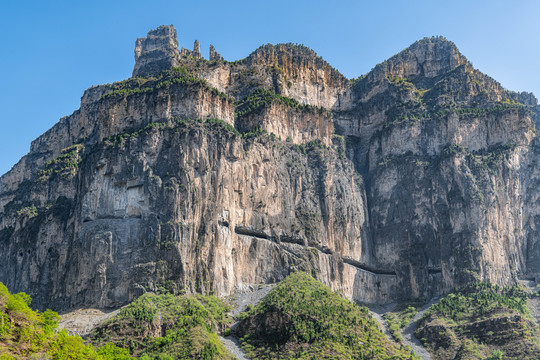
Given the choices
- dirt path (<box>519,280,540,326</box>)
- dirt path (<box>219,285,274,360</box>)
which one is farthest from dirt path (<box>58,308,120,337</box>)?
dirt path (<box>519,280,540,326</box>)

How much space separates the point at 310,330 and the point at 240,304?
14270 mm

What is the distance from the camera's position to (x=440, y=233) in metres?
138

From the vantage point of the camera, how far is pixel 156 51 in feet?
529

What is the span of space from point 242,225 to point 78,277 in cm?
2720

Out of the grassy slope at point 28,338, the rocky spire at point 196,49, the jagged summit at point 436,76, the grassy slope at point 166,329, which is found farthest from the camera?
the rocky spire at point 196,49

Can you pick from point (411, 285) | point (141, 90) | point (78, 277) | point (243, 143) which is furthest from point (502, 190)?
point (78, 277)

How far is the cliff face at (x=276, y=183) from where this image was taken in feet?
395

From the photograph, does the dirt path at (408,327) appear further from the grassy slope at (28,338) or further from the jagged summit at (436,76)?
the grassy slope at (28,338)

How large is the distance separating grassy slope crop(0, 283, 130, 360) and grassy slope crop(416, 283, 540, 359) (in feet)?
185

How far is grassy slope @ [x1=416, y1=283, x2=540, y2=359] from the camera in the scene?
111000 mm

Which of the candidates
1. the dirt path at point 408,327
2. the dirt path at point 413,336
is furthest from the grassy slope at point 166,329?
the dirt path at point 413,336

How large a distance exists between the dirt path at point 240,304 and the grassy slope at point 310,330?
1.17m

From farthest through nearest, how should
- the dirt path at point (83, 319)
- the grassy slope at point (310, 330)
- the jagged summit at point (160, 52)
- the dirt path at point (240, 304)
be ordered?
the jagged summit at point (160, 52) < the dirt path at point (240, 304) < the dirt path at point (83, 319) < the grassy slope at point (310, 330)

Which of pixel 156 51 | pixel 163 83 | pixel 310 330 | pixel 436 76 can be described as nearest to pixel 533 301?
pixel 310 330
